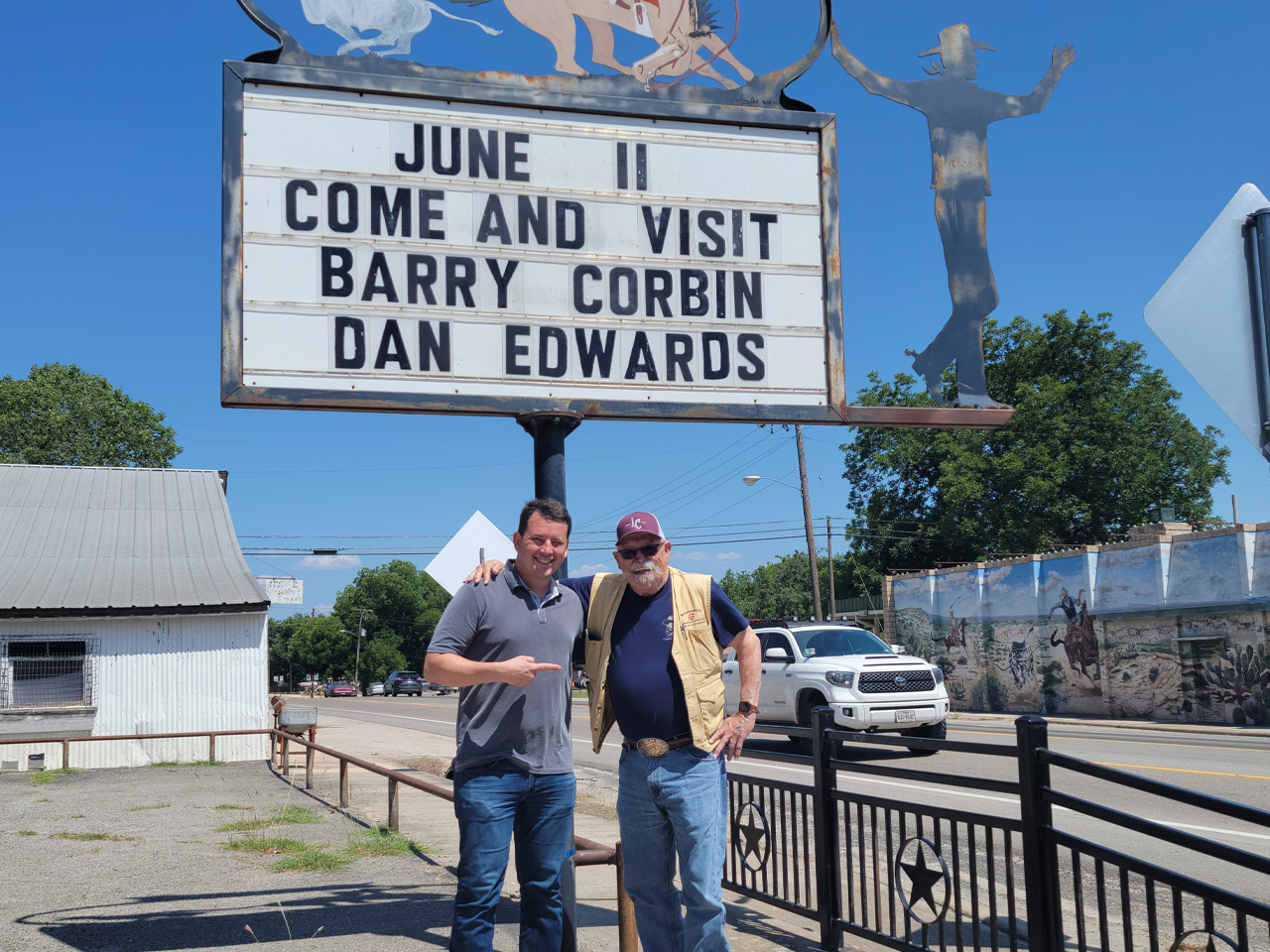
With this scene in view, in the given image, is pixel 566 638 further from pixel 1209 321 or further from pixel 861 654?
pixel 861 654


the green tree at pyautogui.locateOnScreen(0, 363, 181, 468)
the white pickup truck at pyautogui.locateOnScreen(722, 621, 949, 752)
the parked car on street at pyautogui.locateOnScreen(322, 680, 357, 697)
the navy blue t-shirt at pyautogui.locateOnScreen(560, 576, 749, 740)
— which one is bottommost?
the parked car on street at pyautogui.locateOnScreen(322, 680, 357, 697)

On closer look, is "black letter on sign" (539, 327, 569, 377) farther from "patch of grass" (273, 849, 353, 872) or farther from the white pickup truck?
the white pickup truck

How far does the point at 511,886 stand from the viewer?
6965 mm

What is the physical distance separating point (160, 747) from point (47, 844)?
11.6 metres

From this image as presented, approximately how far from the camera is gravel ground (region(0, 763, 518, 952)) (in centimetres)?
566

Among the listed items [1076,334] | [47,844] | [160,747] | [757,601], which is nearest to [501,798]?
[47,844]

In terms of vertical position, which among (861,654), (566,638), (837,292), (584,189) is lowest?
(861,654)

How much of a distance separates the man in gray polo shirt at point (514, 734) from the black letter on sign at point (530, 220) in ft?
6.10

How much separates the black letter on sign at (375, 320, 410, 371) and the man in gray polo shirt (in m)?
1.44

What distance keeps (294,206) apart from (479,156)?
97 cm

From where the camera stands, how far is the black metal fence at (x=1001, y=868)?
3566 millimetres

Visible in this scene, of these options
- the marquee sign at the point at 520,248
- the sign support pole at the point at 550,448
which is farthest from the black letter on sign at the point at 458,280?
the sign support pole at the point at 550,448

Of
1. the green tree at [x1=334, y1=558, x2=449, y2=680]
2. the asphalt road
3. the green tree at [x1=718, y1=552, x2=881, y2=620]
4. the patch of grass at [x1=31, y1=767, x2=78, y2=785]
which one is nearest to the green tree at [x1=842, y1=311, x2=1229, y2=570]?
the green tree at [x1=718, y1=552, x2=881, y2=620]

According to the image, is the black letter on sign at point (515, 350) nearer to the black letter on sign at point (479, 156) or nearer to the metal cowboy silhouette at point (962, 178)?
the black letter on sign at point (479, 156)
